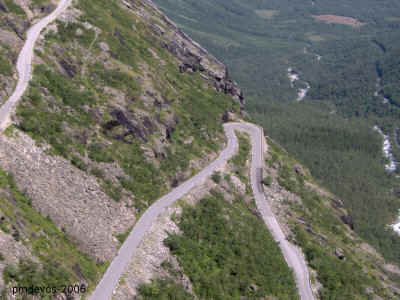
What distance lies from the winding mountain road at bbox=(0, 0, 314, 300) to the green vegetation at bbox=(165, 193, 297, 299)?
266 centimetres

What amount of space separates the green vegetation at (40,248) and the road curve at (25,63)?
986 centimetres

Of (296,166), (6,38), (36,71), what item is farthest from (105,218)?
(296,166)

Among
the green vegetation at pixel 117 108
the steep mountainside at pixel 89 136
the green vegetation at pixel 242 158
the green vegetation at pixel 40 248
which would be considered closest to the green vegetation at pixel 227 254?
the steep mountainside at pixel 89 136

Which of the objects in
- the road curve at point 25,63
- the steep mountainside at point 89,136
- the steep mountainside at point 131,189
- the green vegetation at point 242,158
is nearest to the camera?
the steep mountainside at point 89,136

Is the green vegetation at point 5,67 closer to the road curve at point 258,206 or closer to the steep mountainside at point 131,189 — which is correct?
the steep mountainside at point 131,189

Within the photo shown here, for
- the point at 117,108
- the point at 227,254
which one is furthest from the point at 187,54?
the point at 227,254

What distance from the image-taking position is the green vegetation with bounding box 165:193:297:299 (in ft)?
160

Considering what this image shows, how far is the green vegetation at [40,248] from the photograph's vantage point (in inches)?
1337

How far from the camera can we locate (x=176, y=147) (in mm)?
71625

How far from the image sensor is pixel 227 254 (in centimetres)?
5375

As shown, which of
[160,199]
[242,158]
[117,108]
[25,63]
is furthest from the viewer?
[242,158]

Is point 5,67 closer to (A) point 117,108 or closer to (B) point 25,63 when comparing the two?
(B) point 25,63

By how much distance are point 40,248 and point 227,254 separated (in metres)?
24.0

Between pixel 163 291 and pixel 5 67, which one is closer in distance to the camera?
pixel 163 291
